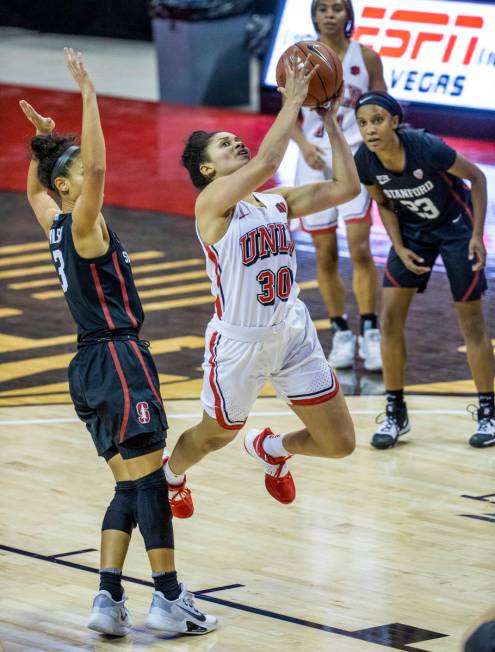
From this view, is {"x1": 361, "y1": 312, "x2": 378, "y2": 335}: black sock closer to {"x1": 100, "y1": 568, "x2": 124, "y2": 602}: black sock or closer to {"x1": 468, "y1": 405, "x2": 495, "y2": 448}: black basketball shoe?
{"x1": 468, "y1": 405, "x2": 495, "y2": 448}: black basketball shoe

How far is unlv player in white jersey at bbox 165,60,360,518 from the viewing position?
5324 millimetres

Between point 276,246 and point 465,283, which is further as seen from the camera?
point 465,283

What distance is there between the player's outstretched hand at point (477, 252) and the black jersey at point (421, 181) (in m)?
0.22

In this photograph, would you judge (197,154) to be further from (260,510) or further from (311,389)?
(260,510)

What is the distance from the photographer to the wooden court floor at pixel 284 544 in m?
4.88

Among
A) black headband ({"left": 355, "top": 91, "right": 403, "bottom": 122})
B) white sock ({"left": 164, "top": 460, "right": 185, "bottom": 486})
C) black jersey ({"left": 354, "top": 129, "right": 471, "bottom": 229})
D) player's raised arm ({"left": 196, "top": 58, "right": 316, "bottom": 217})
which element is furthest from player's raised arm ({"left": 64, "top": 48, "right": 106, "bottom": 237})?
black jersey ({"left": 354, "top": 129, "right": 471, "bottom": 229})

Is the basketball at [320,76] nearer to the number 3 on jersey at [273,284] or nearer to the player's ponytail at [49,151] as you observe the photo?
the number 3 on jersey at [273,284]

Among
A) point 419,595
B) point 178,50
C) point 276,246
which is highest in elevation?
point 276,246

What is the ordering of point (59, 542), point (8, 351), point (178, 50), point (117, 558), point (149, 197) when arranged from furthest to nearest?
point (178, 50), point (149, 197), point (8, 351), point (59, 542), point (117, 558)

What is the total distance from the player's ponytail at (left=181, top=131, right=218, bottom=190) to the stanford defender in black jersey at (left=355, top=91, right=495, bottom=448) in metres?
1.58

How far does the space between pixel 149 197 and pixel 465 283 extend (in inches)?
254

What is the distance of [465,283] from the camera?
6.97 meters

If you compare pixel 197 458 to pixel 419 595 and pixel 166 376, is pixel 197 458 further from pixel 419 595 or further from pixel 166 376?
pixel 166 376

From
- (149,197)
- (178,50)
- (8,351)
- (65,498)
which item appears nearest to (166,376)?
(8,351)
